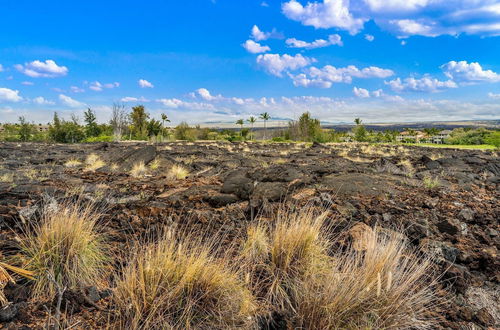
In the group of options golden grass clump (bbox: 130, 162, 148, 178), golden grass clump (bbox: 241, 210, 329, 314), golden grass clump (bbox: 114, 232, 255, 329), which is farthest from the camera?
golden grass clump (bbox: 130, 162, 148, 178)

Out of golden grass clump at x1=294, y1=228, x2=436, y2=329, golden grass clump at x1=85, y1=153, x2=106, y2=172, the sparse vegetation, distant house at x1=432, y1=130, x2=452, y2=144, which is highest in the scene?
golden grass clump at x1=85, y1=153, x2=106, y2=172

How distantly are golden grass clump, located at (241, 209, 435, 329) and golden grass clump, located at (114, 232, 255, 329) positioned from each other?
280mm

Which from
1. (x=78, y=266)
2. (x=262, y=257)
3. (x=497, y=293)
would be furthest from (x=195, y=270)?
(x=497, y=293)

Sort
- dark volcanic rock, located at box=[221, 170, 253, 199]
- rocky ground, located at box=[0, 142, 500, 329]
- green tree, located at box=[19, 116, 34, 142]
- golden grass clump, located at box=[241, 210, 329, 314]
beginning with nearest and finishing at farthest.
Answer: rocky ground, located at box=[0, 142, 500, 329]
golden grass clump, located at box=[241, 210, 329, 314]
dark volcanic rock, located at box=[221, 170, 253, 199]
green tree, located at box=[19, 116, 34, 142]

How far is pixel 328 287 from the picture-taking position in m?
2.58

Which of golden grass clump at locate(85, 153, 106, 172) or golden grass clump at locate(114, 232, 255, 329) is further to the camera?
golden grass clump at locate(85, 153, 106, 172)

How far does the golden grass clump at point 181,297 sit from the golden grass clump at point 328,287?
28 centimetres

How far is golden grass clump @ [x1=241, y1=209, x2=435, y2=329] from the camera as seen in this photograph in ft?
8.21

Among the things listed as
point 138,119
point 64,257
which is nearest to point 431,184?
point 64,257

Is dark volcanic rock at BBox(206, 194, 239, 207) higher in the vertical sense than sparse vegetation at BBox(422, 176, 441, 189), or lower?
higher

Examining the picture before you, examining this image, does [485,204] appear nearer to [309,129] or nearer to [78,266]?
[78,266]

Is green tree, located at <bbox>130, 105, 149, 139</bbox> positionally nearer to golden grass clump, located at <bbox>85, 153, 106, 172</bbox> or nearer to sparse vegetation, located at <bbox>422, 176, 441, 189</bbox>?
golden grass clump, located at <bbox>85, 153, 106, 172</bbox>

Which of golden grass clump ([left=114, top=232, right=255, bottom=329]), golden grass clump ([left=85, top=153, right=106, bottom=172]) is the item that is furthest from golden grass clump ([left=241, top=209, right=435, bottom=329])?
golden grass clump ([left=85, top=153, right=106, bottom=172])

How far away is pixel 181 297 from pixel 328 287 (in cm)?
120
